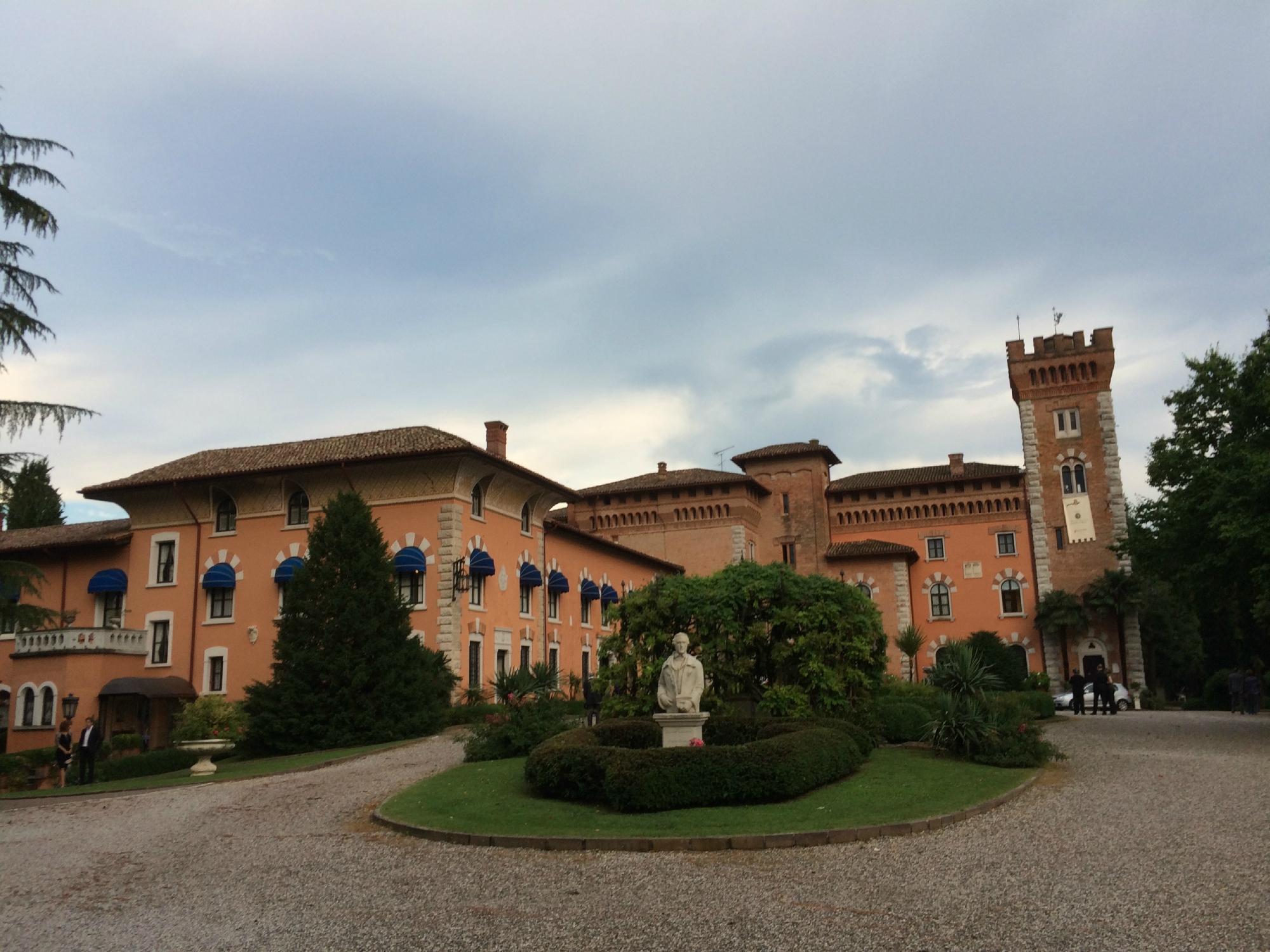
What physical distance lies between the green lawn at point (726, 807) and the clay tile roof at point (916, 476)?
3683 cm

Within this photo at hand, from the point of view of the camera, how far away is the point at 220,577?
32.5 m

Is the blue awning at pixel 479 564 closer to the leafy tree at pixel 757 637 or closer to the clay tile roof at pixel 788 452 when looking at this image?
the leafy tree at pixel 757 637

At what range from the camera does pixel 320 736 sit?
24.8 m

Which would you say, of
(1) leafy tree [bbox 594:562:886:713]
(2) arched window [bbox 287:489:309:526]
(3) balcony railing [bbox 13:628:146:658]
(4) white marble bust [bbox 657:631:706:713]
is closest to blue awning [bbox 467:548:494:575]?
(2) arched window [bbox 287:489:309:526]

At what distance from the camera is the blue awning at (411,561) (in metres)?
30.3

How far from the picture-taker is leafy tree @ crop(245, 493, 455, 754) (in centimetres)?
2489

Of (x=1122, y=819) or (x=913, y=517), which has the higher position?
(x=913, y=517)

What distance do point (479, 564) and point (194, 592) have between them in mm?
10214

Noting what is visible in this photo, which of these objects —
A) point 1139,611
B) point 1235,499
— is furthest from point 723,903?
point 1139,611

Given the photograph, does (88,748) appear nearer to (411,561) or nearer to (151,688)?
(151,688)

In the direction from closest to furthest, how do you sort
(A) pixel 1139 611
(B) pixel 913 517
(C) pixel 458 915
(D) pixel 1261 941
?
(D) pixel 1261 941
(C) pixel 458 915
(A) pixel 1139 611
(B) pixel 913 517

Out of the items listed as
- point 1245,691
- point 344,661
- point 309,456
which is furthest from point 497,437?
point 1245,691

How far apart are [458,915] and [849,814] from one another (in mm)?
5347

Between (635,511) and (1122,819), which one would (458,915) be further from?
(635,511)
